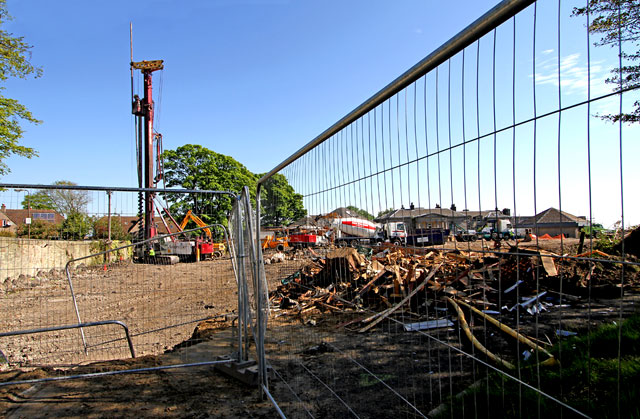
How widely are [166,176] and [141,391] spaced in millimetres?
44955

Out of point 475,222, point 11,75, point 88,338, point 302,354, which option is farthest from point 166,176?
point 475,222

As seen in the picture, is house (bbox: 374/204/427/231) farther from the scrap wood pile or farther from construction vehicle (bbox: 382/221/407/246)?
Result: the scrap wood pile

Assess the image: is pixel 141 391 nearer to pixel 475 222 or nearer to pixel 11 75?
pixel 475 222

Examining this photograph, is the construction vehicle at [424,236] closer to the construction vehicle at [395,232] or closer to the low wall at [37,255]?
the construction vehicle at [395,232]

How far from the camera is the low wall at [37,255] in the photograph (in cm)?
570

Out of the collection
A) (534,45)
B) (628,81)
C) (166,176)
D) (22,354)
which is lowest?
(22,354)

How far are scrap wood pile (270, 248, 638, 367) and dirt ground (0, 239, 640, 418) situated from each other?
10.1 inches

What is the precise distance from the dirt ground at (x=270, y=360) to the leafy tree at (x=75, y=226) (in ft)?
2.69

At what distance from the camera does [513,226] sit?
1638 mm

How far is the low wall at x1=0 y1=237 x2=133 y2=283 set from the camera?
224 inches

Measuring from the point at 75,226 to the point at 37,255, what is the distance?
729 millimetres

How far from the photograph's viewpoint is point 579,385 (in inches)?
112

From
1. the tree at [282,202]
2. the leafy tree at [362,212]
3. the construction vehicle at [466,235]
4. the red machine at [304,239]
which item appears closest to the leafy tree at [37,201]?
the tree at [282,202]

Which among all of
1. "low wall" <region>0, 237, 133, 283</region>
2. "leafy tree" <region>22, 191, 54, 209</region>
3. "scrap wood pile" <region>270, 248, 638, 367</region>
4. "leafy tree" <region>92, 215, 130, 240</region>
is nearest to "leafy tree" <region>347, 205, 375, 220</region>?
"scrap wood pile" <region>270, 248, 638, 367</region>
